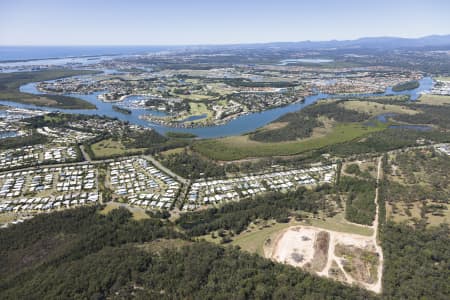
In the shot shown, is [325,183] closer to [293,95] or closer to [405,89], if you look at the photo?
[293,95]

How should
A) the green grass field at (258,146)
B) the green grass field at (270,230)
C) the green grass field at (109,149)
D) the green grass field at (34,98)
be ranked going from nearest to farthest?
the green grass field at (270,230)
the green grass field at (258,146)
the green grass field at (109,149)
the green grass field at (34,98)

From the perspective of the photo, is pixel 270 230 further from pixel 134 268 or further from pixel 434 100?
pixel 434 100

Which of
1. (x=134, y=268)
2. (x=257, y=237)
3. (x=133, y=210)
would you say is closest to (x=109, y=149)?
(x=133, y=210)

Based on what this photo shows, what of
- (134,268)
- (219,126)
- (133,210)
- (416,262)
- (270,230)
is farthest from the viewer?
(219,126)

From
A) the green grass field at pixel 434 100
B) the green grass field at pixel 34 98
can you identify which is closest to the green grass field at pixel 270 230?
the green grass field at pixel 34 98

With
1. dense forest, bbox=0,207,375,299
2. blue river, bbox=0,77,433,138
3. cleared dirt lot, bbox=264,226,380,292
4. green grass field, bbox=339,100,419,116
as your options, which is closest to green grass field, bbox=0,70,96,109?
blue river, bbox=0,77,433,138

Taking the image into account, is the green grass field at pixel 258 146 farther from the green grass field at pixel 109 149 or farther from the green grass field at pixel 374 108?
the green grass field at pixel 374 108

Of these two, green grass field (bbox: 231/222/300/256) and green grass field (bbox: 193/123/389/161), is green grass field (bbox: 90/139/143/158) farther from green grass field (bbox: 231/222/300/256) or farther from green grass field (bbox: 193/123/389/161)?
green grass field (bbox: 231/222/300/256)

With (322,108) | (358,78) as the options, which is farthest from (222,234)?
(358,78)
